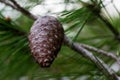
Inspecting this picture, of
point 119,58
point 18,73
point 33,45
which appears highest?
point 33,45

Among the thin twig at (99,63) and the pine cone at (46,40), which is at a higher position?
the pine cone at (46,40)

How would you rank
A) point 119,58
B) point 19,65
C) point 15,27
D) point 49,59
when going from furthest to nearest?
point 19,65
point 15,27
point 119,58
point 49,59

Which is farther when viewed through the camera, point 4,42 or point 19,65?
point 19,65

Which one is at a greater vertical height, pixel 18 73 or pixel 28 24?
pixel 28 24

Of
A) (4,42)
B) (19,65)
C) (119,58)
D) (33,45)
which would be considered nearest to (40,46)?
(33,45)

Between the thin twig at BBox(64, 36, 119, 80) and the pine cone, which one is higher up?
the pine cone

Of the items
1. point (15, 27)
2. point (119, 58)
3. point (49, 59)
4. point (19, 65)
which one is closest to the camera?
point (49, 59)

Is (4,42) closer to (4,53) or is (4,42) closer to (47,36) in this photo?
(4,53)
